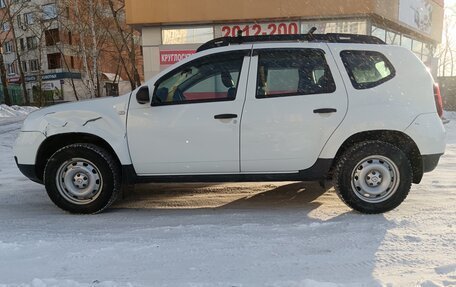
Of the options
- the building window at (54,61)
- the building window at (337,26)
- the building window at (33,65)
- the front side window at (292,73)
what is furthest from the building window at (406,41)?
the building window at (33,65)

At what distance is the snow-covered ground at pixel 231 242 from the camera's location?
312 centimetres

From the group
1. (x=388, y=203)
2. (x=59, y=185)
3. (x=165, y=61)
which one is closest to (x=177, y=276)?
(x=59, y=185)

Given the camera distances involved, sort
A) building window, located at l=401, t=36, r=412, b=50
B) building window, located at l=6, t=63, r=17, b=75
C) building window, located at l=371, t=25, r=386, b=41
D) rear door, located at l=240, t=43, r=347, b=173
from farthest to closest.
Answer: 1. building window, located at l=6, t=63, r=17, b=75
2. building window, located at l=401, t=36, r=412, b=50
3. building window, located at l=371, t=25, r=386, b=41
4. rear door, located at l=240, t=43, r=347, b=173

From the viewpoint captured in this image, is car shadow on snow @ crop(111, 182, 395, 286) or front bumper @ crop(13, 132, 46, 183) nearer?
car shadow on snow @ crop(111, 182, 395, 286)

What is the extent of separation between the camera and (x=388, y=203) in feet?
14.8

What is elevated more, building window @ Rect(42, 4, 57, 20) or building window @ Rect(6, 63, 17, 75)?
building window @ Rect(42, 4, 57, 20)

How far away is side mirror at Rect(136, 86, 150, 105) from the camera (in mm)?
4448

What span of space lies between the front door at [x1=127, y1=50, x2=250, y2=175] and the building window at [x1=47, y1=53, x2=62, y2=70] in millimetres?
53038

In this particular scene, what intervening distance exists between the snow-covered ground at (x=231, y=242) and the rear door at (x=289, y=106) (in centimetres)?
71

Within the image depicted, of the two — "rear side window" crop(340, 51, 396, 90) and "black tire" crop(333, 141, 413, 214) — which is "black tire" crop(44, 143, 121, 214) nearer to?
"black tire" crop(333, 141, 413, 214)

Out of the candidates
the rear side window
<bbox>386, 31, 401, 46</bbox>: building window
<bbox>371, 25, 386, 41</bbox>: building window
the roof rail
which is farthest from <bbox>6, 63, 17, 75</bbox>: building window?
the rear side window

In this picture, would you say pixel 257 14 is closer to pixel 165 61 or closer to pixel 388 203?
pixel 165 61

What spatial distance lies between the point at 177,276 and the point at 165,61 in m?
11.5

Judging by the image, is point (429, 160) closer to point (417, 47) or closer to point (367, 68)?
point (367, 68)
